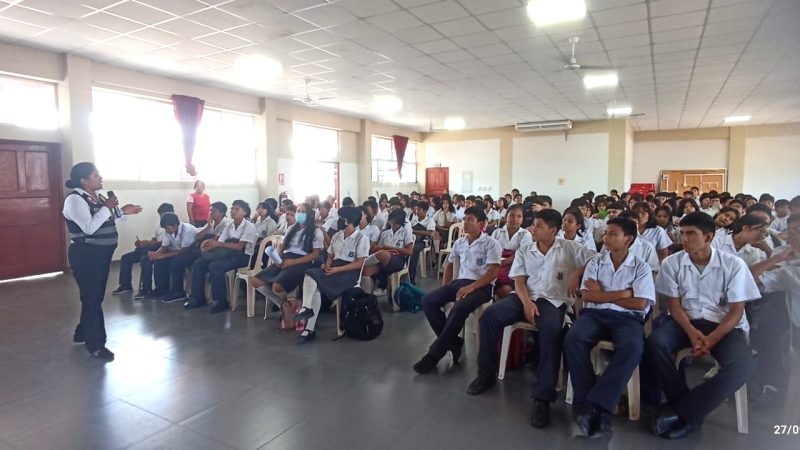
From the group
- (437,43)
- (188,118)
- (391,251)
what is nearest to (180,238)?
(391,251)

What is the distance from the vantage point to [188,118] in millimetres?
7859

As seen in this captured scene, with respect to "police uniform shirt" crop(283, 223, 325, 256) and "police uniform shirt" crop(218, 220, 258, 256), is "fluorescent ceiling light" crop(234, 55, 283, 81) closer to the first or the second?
"police uniform shirt" crop(218, 220, 258, 256)

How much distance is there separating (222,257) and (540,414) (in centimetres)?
368

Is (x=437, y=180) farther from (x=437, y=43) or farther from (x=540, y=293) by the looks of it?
(x=540, y=293)

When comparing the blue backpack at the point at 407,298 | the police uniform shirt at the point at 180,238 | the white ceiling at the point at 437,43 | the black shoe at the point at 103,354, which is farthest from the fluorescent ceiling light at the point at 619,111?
the black shoe at the point at 103,354

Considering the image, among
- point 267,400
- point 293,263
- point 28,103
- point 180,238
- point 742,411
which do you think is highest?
point 28,103

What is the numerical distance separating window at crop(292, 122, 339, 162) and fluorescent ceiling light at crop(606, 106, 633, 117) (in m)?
6.75

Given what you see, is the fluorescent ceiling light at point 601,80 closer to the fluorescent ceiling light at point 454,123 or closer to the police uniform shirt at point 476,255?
the fluorescent ceiling light at point 454,123

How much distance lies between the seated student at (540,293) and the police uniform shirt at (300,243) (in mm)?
1955

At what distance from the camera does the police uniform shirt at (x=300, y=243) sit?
4.29 metres

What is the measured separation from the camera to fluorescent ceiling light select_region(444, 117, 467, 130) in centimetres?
1187

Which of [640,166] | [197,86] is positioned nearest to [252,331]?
[197,86]

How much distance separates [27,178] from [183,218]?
92.0 inches

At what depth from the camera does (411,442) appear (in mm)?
2242
